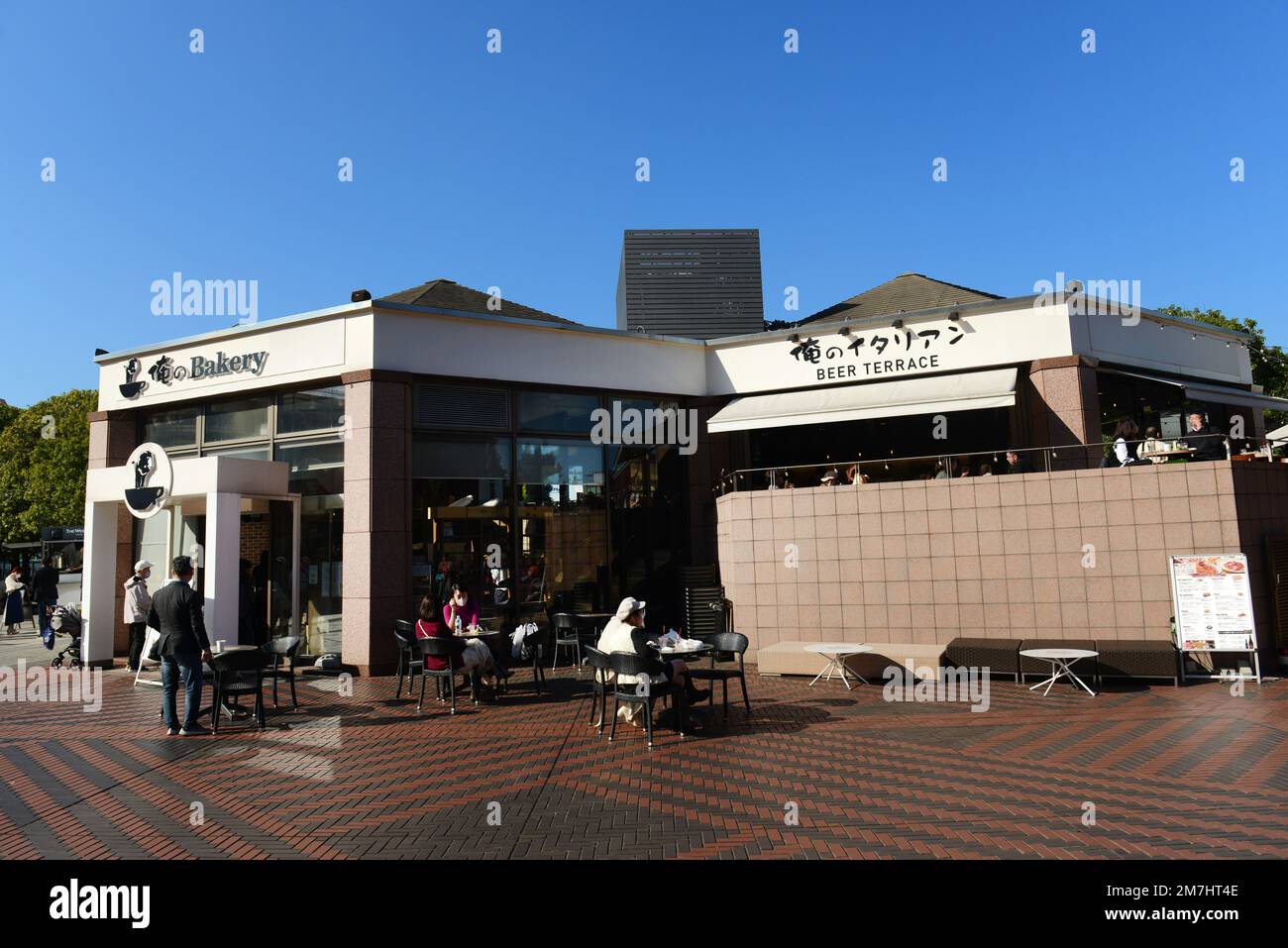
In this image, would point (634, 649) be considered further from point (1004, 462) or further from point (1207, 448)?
point (1207, 448)

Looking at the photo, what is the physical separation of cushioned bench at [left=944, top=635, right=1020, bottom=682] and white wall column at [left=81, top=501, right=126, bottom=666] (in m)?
13.6

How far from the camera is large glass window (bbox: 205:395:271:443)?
13766mm

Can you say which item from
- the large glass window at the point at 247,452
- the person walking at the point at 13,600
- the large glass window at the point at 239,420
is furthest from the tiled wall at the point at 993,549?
the person walking at the point at 13,600

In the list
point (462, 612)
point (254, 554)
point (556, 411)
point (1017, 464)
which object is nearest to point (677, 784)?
point (462, 612)

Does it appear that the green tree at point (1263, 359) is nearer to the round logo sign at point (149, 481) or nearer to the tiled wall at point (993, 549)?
the tiled wall at point (993, 549)

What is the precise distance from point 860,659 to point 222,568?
928cm

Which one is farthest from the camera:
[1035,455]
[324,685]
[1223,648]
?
[1035,455]

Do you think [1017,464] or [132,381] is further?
[132,381]

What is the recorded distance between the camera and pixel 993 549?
1123 cm

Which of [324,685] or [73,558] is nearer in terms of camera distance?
[324,685]

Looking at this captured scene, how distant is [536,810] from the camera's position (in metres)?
5.42
